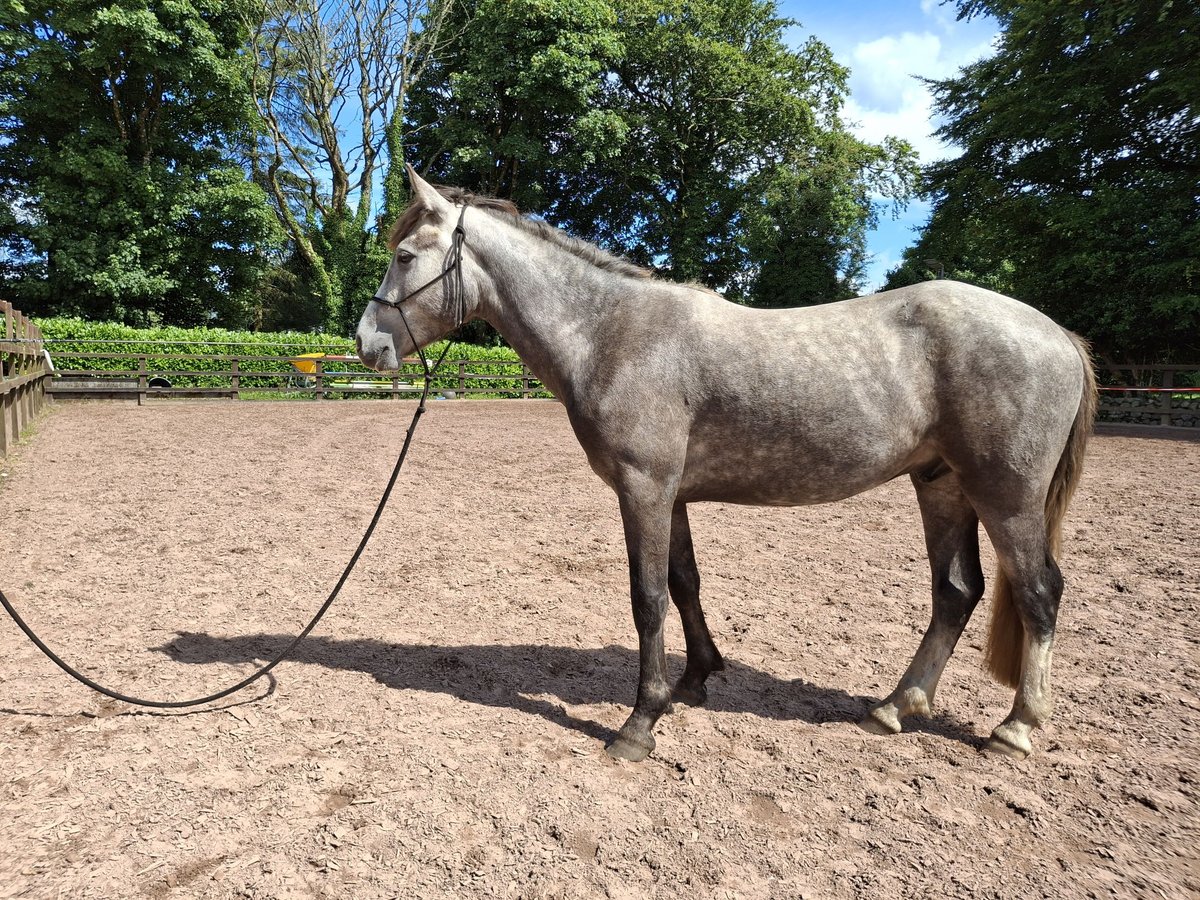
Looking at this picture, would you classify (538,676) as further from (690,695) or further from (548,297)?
(548,297)

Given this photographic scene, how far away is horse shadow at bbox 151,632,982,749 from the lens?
3.24 meters

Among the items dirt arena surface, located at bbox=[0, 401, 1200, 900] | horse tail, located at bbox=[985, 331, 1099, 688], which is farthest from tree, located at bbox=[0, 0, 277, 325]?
horse tail, located at bbox=[985, 331, 1099, 688]

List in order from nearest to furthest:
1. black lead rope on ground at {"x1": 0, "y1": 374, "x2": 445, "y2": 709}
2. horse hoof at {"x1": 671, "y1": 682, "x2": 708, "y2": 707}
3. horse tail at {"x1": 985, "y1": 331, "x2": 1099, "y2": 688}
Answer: black lead rope on ground at {"x1": 0, "y1": 374, "x2": 445, "y2": 709}, horse tail at {"x1": 985, "y1": 331, "x2": 1099, "y2": 688}, horse hoof at {"x1": 671, "y1": 682, "x2": 708, "y2": 707}

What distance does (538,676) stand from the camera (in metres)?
3.63

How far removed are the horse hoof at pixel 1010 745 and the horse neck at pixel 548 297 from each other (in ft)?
8.12

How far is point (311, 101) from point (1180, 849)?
1342 inches

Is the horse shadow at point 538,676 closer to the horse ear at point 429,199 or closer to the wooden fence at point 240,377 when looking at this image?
the horse ear at point 429,199

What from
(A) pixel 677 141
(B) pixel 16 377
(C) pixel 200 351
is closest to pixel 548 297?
(B) pixel 16 377

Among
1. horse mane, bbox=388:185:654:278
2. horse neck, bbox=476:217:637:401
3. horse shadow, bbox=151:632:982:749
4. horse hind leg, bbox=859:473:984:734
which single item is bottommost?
horse shadow, bbox=151:632:982:749

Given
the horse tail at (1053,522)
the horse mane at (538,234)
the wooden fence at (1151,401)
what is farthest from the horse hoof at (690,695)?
the wooden fence at (1151,401)

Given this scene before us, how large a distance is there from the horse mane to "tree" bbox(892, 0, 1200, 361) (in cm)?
2042

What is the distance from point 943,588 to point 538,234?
8.85 ft

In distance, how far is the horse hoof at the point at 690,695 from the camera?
3359 millimetres

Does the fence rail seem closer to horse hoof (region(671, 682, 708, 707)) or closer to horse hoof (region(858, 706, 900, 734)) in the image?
horse hoof (region(671, 682, 708, 707))
